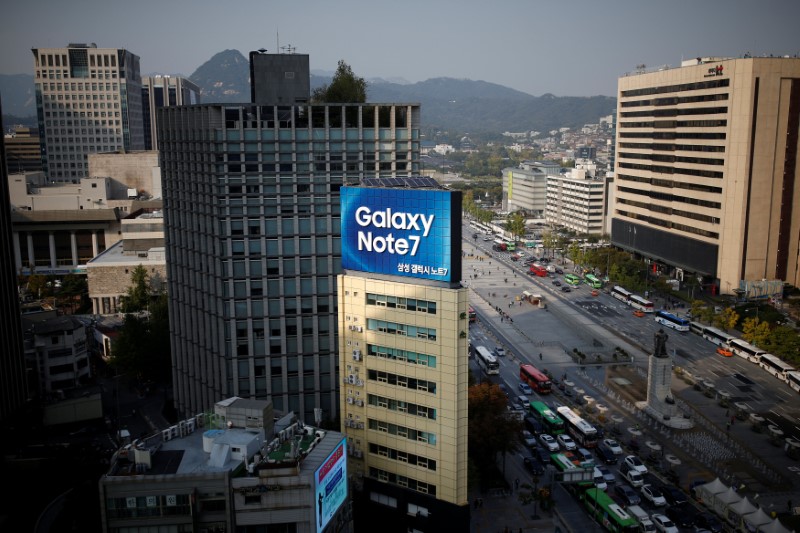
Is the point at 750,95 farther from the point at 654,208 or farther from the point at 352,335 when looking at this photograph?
the point at 352,335

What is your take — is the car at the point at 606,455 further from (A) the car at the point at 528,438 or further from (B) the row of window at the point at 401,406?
(B) the row of window at the point at 401,406

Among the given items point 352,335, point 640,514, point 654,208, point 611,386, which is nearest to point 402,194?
point 352,335

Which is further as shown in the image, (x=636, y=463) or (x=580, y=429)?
(x=580, y=429)

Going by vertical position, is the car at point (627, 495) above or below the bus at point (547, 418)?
below

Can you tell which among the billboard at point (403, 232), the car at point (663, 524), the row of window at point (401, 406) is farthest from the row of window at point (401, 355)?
the car at point (663, 524)

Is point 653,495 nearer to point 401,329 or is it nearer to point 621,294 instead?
point 401,329

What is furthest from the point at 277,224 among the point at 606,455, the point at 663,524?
the point at 663,524
